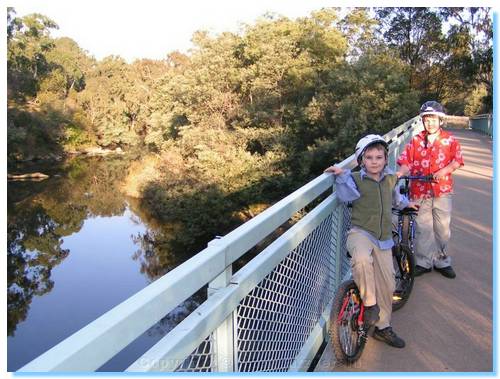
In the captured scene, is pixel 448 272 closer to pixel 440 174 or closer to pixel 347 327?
pixel 440 174

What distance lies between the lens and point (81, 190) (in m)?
41.6

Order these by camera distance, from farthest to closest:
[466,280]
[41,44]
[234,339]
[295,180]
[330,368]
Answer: [41,44], [295,180], [466,280], [330,368], [234,339]

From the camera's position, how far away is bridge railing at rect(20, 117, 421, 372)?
4.27 feet

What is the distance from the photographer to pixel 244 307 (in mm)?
2295

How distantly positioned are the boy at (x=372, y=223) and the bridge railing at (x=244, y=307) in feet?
0.82

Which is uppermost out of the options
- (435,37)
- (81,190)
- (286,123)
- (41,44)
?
(41,44)

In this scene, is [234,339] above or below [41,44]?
below

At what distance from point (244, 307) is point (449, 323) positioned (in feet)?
8.17

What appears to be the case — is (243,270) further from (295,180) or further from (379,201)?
(295,180)

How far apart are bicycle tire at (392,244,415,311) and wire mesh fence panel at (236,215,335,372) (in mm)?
671

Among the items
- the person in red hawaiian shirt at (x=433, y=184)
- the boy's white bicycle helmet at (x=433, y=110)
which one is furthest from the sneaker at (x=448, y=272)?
the boy's white bicycle helmet at (x=433, y=110)

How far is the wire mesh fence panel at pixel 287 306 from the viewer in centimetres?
247

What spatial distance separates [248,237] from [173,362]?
732 millimetres

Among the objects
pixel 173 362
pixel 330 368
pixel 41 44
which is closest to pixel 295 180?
pixel 330 368
